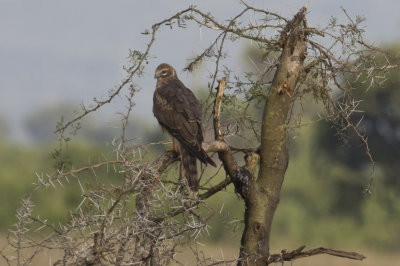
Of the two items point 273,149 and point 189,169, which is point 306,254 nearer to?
point 273,149

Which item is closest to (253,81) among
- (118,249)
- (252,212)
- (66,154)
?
(252,212)

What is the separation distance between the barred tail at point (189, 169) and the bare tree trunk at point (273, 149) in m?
0.56

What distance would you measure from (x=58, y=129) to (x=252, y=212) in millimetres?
1953

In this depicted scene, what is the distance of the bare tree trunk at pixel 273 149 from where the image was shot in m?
6.70

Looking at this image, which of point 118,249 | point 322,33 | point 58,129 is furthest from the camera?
point 322,33

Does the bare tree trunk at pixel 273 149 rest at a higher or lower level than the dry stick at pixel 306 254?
higher

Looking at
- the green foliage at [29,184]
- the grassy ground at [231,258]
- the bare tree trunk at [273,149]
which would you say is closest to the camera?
Result: the grassy ground at [231,258]

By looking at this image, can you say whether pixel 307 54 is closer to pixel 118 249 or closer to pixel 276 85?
pixel 276 85

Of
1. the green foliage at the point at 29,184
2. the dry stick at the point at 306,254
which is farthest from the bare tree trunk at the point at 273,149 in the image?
the green foliage at the point at 29,184

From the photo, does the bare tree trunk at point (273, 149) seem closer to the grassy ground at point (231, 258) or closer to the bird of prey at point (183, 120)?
the grassy ground at point (231, 258)

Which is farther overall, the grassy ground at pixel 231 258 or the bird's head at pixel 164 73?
the bird's head at pixel 164 73

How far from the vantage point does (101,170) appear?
266 inches

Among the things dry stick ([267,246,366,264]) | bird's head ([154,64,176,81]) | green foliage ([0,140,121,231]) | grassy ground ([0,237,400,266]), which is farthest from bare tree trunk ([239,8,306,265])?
green foliage ([0,140,121,231])

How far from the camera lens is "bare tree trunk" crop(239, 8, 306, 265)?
22.0 feet
